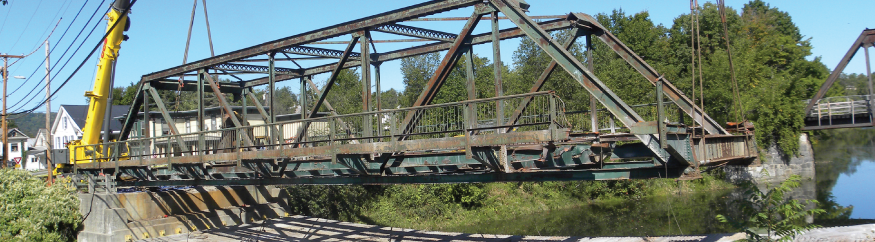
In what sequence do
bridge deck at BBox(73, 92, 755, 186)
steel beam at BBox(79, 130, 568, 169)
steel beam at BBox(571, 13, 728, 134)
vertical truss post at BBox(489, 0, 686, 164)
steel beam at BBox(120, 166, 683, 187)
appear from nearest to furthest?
vertical truss post at BBox(489, 0, 686, 164) < steel beam at BBox(79, 130, 568, 169) < bridge deck at BBox(73, 92, 755, 186) < steel beam at BBox(120, 166, 683, 187) < steel beam at BBox(571, 13, 728, 134)

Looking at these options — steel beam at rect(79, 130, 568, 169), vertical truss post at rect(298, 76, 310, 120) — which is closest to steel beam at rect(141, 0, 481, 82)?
vertical truss post at rect(298, 76, 310, 120)

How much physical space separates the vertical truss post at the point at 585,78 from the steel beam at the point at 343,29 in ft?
3.19

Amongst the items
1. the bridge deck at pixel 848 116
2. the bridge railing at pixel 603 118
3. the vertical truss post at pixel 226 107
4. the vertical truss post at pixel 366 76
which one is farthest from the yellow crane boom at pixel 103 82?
the bridge deck at pixel 848 116

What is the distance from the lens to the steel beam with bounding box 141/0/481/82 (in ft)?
40.8

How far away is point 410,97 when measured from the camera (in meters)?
60.9

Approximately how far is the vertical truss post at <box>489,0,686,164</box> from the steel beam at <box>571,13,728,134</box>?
5.48 ft

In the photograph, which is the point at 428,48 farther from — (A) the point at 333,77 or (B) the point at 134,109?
(B) the point at 134,109

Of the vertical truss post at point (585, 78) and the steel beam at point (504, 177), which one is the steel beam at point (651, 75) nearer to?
the steel beam at point (504, 177)

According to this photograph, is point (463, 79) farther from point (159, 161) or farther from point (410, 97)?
point (159, 161)

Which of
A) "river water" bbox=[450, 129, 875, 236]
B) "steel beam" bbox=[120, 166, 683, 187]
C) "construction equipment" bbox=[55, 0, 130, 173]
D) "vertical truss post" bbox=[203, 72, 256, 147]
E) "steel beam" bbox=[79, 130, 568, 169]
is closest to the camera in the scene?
"steel beam" bbox=[79, 130, 568, 169]

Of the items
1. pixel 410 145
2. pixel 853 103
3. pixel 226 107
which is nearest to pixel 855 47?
pixel 853 103

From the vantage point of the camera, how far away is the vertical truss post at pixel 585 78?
30.9ft

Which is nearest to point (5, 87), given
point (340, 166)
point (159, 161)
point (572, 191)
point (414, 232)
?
point (159, 161)

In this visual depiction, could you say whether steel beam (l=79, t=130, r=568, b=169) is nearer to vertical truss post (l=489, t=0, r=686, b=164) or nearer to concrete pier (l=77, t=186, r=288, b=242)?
vertical truss post (l=489, t=0, r=686, b=164)
